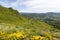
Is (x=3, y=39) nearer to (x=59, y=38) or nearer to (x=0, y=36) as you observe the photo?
(x=0, y=36)

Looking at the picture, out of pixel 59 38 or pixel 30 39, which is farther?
pixel 59 38

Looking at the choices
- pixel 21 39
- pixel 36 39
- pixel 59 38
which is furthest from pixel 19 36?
pixel 59 38

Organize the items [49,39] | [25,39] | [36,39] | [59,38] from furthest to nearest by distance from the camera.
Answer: [59,38], [49,39], [25,39], [36,39]

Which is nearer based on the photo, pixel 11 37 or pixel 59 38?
pixel 11 37

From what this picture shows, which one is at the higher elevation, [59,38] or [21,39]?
[21,39]

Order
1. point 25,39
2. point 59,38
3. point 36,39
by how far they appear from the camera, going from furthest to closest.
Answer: point 59,38 → point 25,39 → point 36,39

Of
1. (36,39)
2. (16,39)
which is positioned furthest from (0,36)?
(36,39)

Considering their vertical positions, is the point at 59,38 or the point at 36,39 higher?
the point at 36,39

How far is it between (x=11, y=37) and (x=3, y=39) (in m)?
0.72

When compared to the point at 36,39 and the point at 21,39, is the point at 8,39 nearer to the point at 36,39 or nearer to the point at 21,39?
the point at 21,39

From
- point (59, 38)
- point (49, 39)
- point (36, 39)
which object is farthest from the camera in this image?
point (59, 38)

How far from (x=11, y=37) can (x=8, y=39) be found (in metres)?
0.27

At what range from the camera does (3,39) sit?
15.3 meters

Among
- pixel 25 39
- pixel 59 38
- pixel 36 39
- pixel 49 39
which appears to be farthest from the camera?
pixel 59 38
